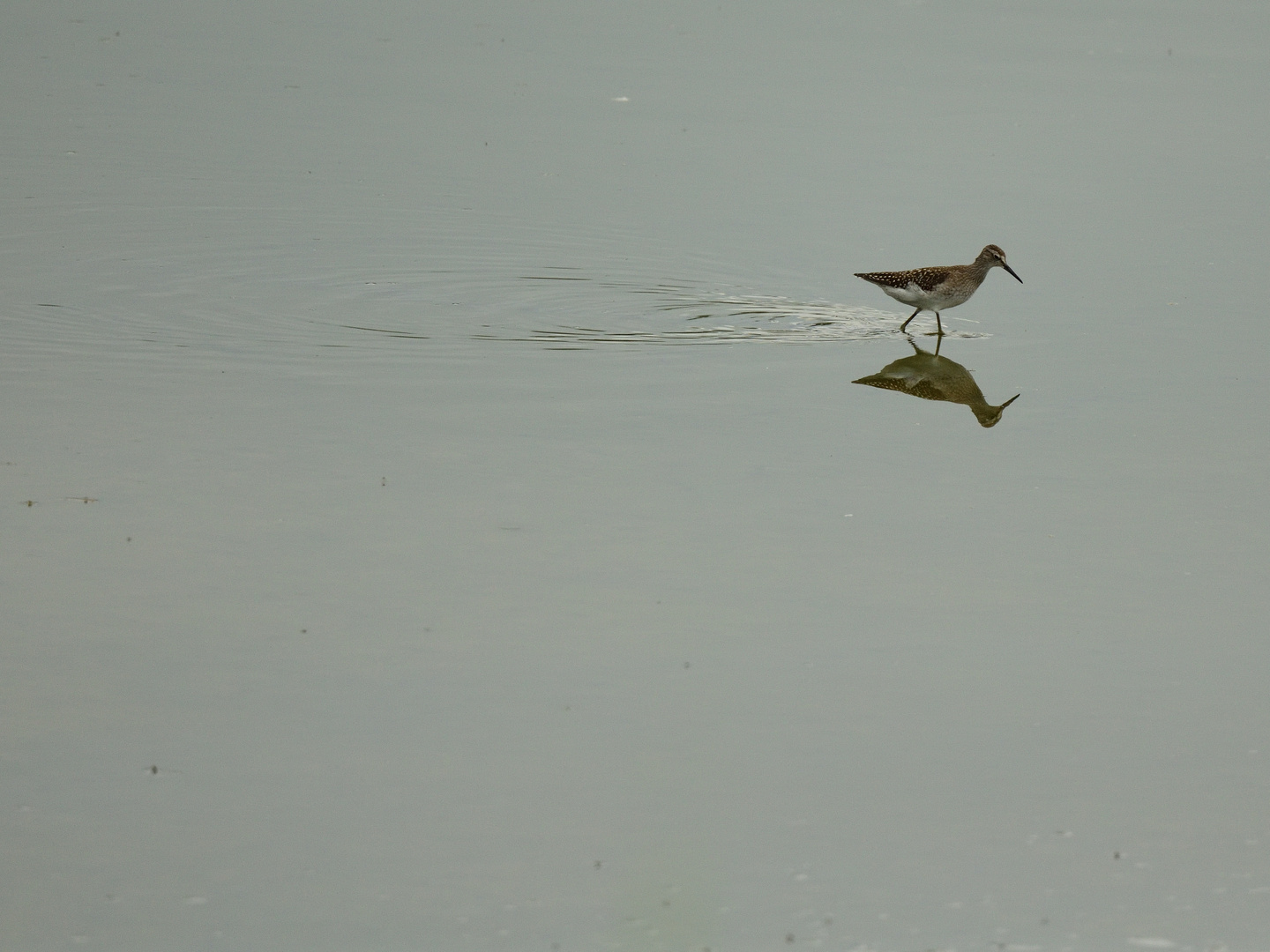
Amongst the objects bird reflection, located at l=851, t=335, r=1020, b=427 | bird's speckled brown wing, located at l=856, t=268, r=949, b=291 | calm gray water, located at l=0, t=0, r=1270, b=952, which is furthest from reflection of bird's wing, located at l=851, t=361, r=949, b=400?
bird's speckled brown wing, located at l=856, t=268, r=949, b=291

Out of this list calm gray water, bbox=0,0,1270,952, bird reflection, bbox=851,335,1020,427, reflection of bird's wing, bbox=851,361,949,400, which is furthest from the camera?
reflection of bird's wing, bbox=851,361,949,400

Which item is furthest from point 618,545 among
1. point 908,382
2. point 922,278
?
point 922,278

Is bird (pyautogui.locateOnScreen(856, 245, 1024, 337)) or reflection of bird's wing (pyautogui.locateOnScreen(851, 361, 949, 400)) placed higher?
bird (pyautogui.locateOnScreen(856, 245, 1024, 337))

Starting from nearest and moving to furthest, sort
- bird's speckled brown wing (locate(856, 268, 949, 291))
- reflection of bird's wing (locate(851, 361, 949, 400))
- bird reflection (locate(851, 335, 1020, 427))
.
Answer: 1. bird reflection (locate(851, 335, 1020, 427))
2. reflection of bird's wing (locate(851, 361, 949, 400))
3. bird's speckled brown wing (locate(856, 268, 949, 291))

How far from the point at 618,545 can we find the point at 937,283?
480cm

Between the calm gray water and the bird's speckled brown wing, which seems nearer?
the calm gray water

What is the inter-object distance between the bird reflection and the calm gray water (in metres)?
0.07

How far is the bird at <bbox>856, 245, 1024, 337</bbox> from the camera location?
39.5ft

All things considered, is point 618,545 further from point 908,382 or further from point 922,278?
point 922,278

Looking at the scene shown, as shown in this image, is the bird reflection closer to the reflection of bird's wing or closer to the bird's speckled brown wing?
the reflection of bird's wing

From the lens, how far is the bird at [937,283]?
12.0 metres

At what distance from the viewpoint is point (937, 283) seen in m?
12.0

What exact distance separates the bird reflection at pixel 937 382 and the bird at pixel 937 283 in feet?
1.26

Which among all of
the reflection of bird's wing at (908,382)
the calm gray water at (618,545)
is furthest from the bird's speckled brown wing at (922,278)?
the reflection of bird's wing at (908,382)
